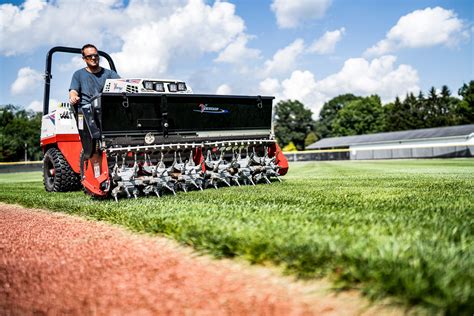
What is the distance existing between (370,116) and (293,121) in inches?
741

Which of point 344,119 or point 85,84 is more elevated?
point 344,119

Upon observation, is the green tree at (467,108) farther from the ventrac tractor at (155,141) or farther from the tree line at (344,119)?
the ventrac tractor at (155,141)

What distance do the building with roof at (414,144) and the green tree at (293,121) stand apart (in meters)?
20.0

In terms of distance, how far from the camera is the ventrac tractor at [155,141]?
6383mm

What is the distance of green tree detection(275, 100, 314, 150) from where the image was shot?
100625 mm

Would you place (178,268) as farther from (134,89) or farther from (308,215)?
(134,89)

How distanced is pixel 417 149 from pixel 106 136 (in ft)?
114

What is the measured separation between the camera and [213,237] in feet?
9.83

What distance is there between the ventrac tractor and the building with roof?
2849 cm

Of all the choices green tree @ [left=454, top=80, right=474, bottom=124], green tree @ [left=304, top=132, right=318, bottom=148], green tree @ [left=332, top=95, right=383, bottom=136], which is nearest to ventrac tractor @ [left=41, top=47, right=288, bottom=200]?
green tree @ [left=454, top=80, right=474, bottom=124]

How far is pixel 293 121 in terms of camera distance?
102 m

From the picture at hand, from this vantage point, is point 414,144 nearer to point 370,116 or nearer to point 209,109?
point 370,116

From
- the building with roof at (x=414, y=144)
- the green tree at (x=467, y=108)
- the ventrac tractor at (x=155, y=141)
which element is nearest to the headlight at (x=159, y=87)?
the ventrac tractor at (x=155, y=141)

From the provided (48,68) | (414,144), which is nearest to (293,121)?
(414,144)
